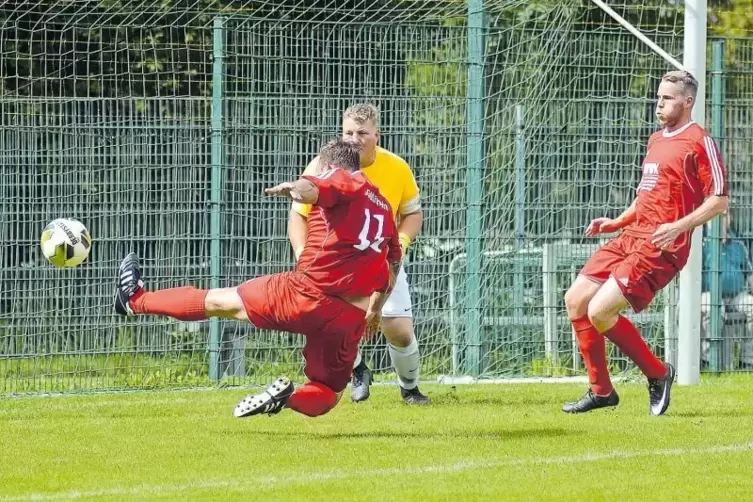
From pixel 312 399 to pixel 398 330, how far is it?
6.08ft

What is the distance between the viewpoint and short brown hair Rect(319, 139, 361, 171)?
7.74m

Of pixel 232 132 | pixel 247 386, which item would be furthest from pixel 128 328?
pixel 232 132

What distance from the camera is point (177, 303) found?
8.00 m

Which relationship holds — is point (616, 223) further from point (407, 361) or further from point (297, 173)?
point (297, 173)

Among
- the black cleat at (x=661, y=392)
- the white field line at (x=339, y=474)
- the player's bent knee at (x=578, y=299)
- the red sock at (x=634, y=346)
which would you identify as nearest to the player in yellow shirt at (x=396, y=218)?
the player's bent knee at (x=578, y=299)

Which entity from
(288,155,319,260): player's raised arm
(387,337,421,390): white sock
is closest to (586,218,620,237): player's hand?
(387,337,421,390): white sock

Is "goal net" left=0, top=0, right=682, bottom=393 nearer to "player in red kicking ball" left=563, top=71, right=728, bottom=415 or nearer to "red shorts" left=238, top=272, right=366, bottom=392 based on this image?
"player in red kicking ball" left=563, top=71, right=728, bottom=415

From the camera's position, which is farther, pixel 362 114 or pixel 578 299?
pixel 578 299

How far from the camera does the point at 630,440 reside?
8.05 metres

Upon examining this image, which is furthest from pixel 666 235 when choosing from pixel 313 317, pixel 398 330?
pixel 313 317

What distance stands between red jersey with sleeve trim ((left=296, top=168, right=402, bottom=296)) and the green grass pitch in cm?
93

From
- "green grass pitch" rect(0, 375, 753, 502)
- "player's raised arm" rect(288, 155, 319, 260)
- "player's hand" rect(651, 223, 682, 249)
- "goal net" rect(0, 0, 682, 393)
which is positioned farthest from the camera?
"goal net" rect(0, 0, 682, 393)

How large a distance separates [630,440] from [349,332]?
5.70 feet

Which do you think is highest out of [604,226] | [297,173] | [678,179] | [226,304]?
[297,173]
